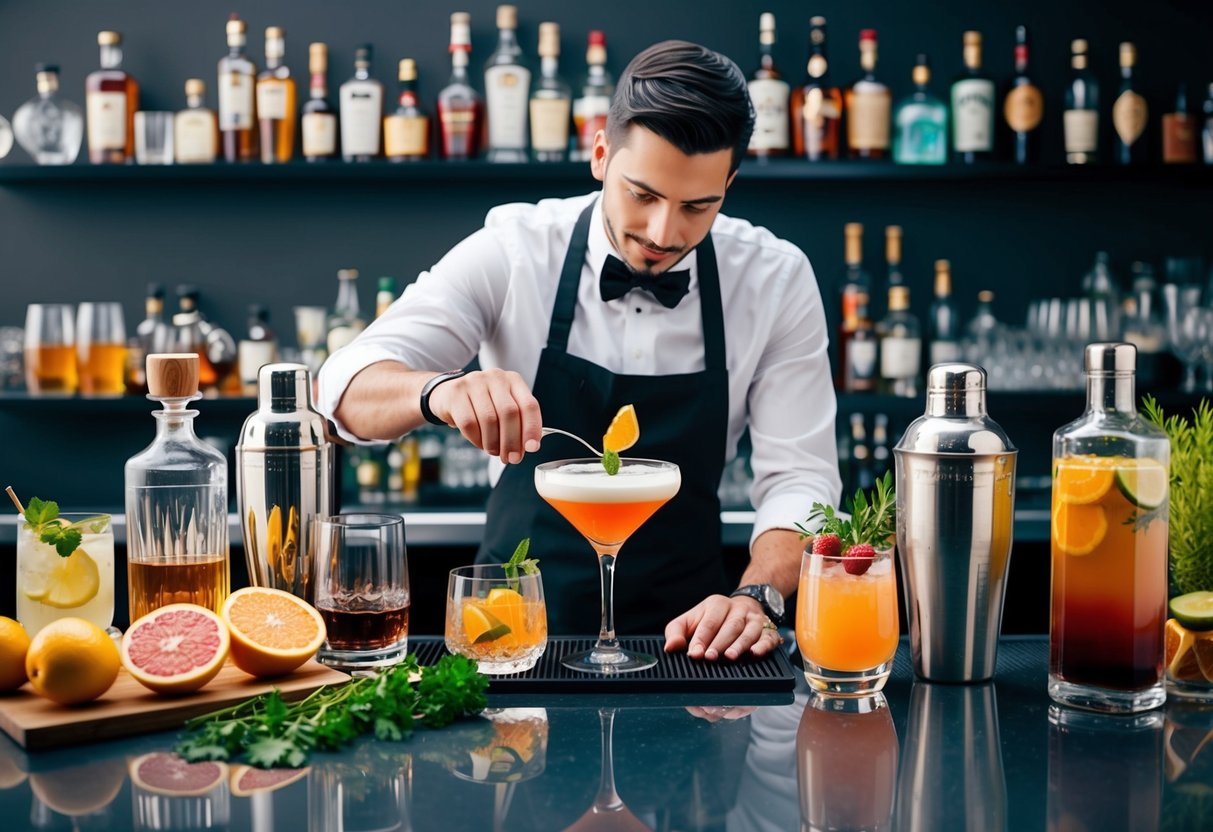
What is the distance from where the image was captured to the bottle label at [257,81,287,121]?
3256 millimetres

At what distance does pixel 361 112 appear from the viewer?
3.24 metres

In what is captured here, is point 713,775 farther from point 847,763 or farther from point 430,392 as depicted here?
point 430,392

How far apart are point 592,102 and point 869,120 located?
73cm

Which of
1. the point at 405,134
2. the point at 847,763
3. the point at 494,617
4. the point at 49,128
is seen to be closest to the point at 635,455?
the point at 494,617

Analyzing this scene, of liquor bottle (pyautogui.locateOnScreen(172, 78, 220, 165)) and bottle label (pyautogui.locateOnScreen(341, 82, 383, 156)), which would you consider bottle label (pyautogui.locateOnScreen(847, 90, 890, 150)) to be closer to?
bottle label (pyautogui.locateOnScreen(341, 82, 383, 156))

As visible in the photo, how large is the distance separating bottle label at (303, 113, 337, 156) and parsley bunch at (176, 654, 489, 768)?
7.53 ft

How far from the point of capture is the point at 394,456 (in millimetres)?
3357

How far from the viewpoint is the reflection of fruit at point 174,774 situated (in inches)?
40.0

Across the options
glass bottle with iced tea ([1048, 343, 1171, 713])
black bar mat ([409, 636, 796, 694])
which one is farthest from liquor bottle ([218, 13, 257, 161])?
glass bottle with iced tea ([1048, 343, 1171, 713])

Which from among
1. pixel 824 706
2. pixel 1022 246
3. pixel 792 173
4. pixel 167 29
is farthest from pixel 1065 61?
pixel 824 706

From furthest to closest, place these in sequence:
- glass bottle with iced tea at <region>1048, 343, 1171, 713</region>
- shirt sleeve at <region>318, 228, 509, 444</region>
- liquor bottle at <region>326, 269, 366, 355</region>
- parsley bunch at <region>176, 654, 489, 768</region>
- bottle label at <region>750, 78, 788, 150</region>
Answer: liquor bottle at <region>326, 269, 366, 355</region>
bottle label at <region>750, 78, 788, 150</region>
shirt sleeve at <region>318, 228, 509, 444</region>
glass bottle with iced tea at <region>1048, 343, 1171, 713</region>
parsley bunch at <region>176, 654, 489, 768</region>

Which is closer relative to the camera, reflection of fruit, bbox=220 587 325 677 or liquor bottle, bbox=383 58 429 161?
reflection of fruit, bbox=220 587 325 677

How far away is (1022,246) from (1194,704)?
2.43 metres

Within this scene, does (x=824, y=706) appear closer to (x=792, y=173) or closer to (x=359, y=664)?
(x=359, y=664)
